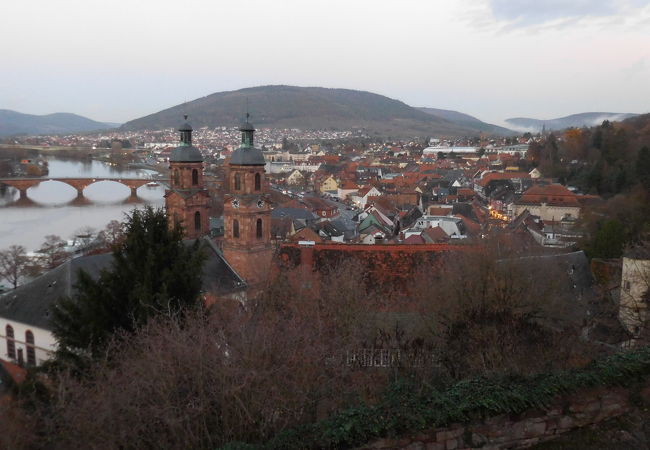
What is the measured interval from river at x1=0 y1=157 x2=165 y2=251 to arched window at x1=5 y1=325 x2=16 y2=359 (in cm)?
1707

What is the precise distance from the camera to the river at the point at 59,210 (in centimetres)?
4466

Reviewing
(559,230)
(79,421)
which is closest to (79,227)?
(559,230)

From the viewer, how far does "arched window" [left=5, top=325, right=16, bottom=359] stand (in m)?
17.9

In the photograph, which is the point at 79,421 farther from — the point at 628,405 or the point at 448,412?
the point at 628,405

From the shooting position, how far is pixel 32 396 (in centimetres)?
1048

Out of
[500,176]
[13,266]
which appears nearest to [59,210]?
[13,266]

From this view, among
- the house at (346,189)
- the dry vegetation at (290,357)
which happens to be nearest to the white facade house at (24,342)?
the dry vegetation at (290,357)

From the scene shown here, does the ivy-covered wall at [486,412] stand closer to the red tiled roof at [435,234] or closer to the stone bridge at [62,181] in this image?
the red tiled roof at [435,234]

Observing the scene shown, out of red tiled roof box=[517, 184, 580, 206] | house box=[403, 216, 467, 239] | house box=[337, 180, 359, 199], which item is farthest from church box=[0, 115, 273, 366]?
house box=[337, 180, 359, 199]

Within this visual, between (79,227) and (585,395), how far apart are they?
46842 mm

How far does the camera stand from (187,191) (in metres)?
22.4

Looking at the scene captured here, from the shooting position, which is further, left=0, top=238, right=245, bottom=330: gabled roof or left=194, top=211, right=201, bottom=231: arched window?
left=194, top=211, right=201, bottom=231: arched window

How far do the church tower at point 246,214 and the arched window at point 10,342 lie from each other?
274 inches

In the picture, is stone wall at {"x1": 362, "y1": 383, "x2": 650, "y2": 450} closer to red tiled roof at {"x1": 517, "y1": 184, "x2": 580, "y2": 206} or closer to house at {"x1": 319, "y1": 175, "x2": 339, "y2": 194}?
red tiled roof at {"x1": 517, "y1": 184, "x2": 580, "y2": 206}
